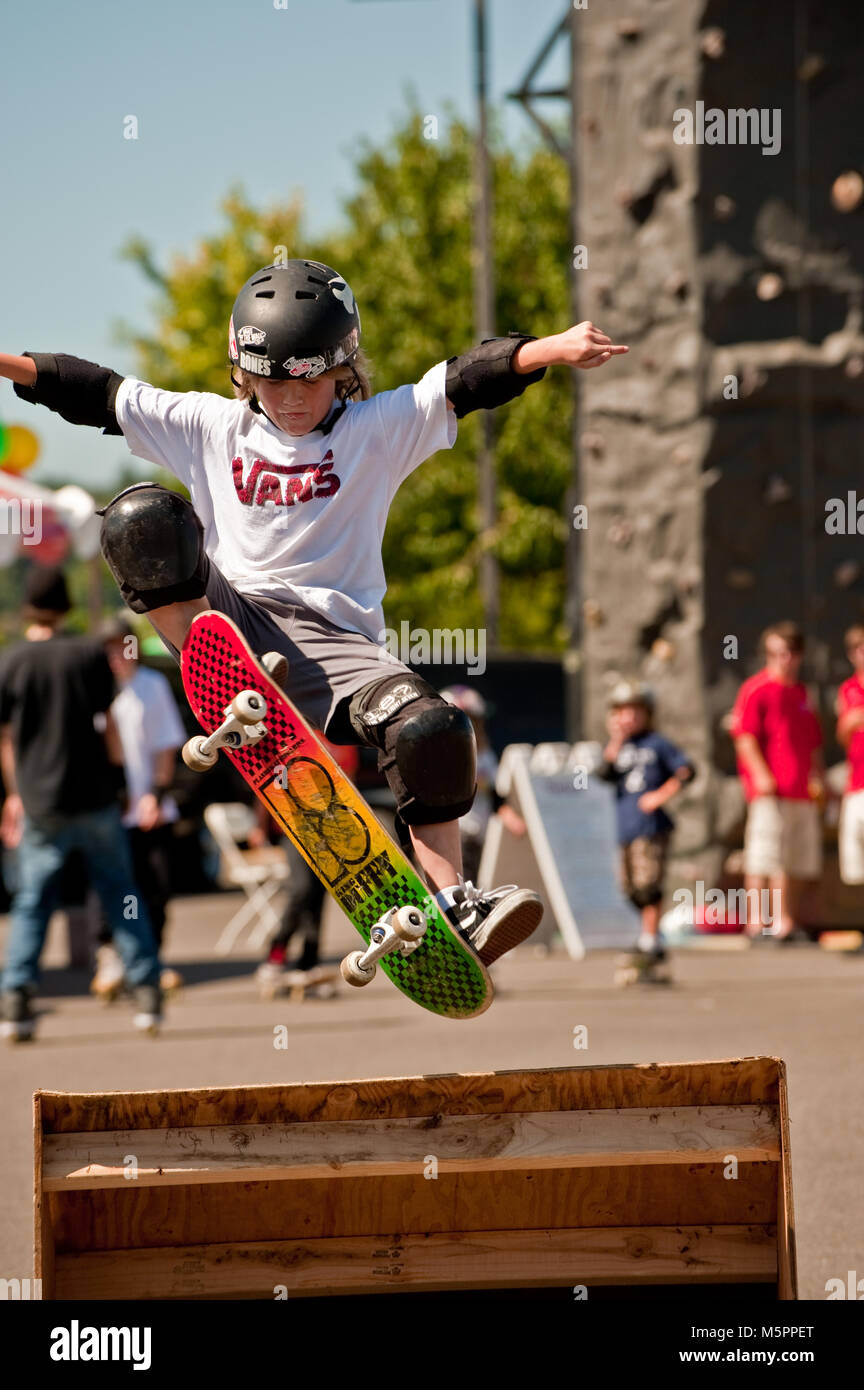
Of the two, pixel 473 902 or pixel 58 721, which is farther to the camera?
pixel 58 721

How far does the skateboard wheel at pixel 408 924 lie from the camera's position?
3.88 m

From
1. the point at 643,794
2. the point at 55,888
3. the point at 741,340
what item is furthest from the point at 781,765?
the point at 55,888

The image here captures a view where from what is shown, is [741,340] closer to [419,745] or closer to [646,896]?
[646,896]

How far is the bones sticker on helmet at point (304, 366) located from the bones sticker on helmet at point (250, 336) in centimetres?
8

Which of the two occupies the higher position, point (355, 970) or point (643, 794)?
point (643, 794)

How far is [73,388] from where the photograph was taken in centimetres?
417

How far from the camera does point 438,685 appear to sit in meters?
19.1

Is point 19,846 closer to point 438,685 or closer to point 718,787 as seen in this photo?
point 718,787

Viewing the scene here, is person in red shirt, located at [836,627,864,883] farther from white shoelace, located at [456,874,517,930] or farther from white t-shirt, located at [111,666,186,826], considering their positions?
white shoelace, located at [456,874,517,930]

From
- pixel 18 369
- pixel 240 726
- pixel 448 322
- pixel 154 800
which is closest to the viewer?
pixel 240 726

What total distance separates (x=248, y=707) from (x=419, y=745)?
404 mm

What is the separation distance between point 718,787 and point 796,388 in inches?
121

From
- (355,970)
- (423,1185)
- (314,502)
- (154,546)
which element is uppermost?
(314,502)

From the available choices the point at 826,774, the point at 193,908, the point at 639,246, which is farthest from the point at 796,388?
the point at 193,908
